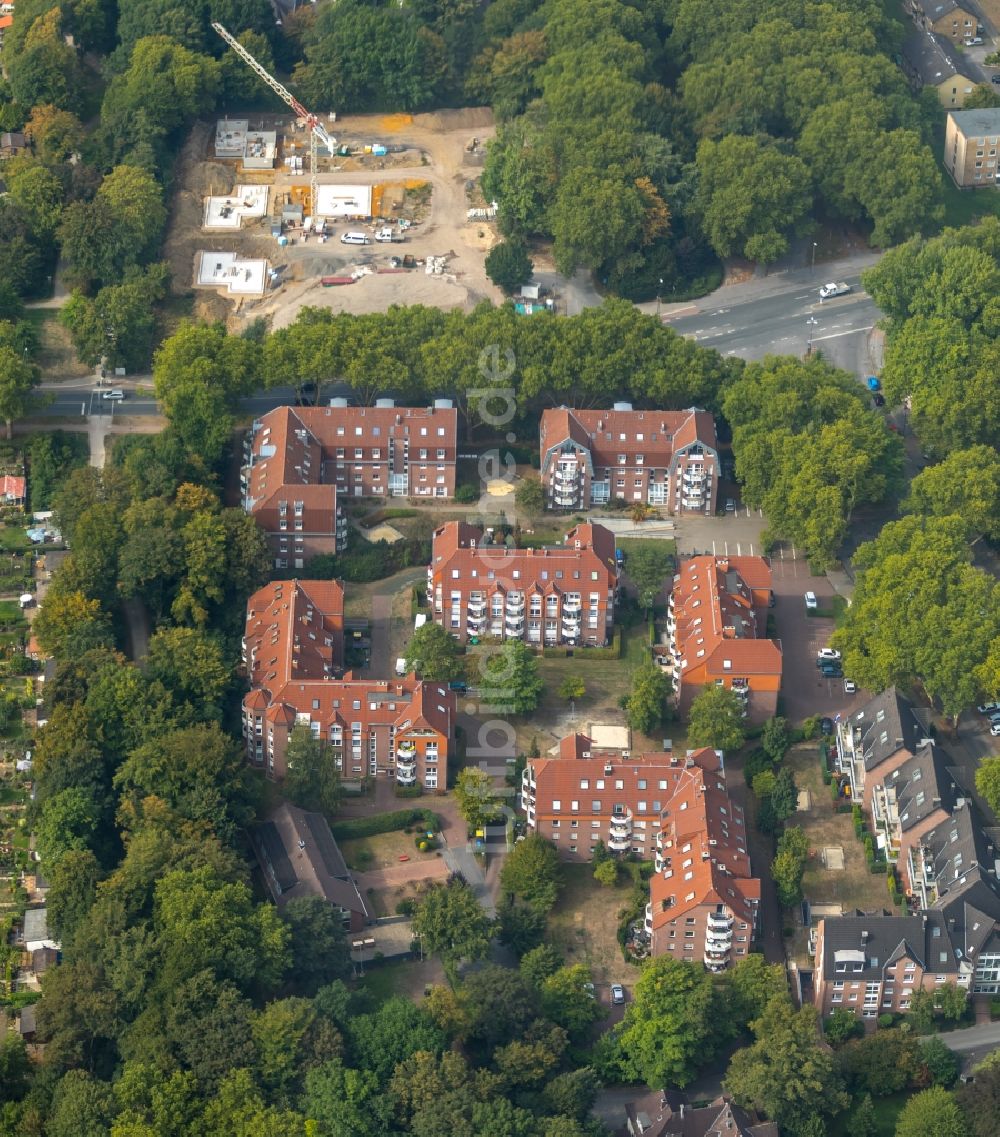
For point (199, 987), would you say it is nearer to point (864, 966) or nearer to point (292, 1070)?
point (292, 1070)

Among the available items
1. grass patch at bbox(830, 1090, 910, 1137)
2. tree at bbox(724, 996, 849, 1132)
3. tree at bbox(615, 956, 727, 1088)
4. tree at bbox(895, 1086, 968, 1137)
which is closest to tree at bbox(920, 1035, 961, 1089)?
grass patch at bbox(830, 1090, 910, 1137)

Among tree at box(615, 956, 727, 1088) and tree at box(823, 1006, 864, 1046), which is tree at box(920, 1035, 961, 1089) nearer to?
tree at box(823, 1006, 864, 1046)

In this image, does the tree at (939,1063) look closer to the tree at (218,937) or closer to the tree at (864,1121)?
the tree at (864,1121)

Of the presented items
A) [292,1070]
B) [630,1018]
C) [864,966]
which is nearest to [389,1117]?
[292,1070]

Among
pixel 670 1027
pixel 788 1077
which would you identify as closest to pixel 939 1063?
pixel 788 1077

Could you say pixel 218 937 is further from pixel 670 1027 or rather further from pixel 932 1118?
pixel 932 1118
